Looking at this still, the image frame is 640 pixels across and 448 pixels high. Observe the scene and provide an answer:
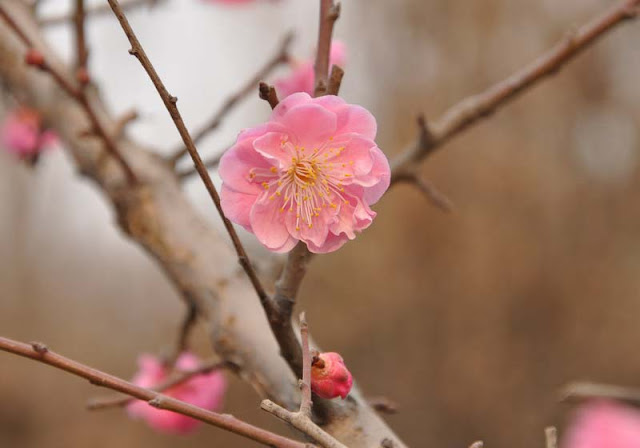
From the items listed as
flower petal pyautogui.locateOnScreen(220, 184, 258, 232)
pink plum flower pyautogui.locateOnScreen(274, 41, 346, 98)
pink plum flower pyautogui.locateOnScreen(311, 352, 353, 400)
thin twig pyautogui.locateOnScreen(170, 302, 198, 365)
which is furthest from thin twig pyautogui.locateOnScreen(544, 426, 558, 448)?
pink plum flower pyautogui.locateOnScreen(274, 41, 346, 98)

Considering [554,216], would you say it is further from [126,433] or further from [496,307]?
[126,433]

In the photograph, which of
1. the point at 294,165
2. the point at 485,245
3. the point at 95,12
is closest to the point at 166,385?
the point at 294,165

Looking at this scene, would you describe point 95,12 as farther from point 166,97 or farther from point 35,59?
point 166,97

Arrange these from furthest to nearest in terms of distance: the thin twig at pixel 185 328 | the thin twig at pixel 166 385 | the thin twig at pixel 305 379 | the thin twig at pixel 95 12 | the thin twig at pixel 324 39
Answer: the thin twig at pixel 95 12 → the thin twig at pixel 185 328 → the thin twig at pixel 166 385 → the thin twig at pixel 324 39 → the thin twig at pixel 305 379

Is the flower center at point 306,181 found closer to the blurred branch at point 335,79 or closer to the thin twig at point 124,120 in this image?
the blurred branch at point 335,79

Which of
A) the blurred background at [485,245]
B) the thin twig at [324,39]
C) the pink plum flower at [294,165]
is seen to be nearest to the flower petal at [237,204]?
the pink plum flower at [294,165]

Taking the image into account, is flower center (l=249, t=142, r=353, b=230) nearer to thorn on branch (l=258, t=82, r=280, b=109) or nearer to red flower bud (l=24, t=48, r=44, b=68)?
thorn on branch (l=258, t=82, r=280, b=109)
